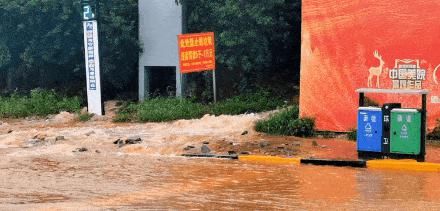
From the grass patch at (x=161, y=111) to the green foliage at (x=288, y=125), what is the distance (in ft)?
16.0

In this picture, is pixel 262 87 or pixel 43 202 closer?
pixel 43 202

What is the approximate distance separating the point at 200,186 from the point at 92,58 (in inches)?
587

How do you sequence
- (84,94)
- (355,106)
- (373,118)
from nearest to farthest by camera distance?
1. (373,118)
2. (355,106)
3. (84,94)

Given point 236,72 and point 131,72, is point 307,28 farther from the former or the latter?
point 131,72

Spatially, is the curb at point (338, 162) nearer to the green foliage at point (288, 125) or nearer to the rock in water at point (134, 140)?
the green foliage at point (288, 125)

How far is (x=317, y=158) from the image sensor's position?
1593 cm

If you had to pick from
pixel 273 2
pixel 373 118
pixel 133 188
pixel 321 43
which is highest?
pixel 273 2

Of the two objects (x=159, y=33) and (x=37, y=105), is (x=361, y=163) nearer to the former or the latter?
(x=159, y=33)

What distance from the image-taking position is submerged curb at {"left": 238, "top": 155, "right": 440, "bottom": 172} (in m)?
14.8

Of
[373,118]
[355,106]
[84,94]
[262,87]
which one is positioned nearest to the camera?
[373,118]

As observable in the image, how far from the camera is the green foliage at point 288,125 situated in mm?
19875

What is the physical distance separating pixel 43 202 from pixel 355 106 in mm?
10616

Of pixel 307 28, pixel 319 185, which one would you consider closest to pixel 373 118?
pixel 319 185

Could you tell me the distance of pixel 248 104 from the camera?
86.1 feet
